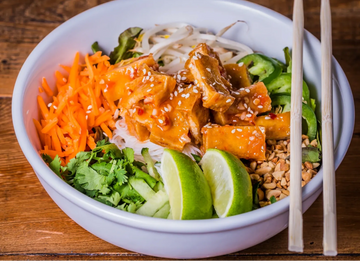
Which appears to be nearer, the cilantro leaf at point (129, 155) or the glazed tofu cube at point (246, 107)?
the cilantro leaf at point (129, 155)

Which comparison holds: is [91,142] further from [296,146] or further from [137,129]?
[296,146]

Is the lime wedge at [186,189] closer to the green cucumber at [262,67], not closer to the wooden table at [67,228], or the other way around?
the wooden table at [67,228]

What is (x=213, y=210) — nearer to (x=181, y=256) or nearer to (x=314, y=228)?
(x=181, y=256)

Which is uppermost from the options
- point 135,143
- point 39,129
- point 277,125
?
point 277,125

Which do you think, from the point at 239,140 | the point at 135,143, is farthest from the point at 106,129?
the point at 239,140

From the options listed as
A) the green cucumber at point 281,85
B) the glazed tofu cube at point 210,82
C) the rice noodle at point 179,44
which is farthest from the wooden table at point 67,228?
the rice noodle at point 179,44

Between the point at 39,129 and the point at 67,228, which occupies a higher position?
the point at 39,129

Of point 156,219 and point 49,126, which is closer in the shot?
point 156,219

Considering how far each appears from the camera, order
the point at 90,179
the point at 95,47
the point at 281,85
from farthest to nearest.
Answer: the point at 95,47, the point at 281,85, the point at 90,179
